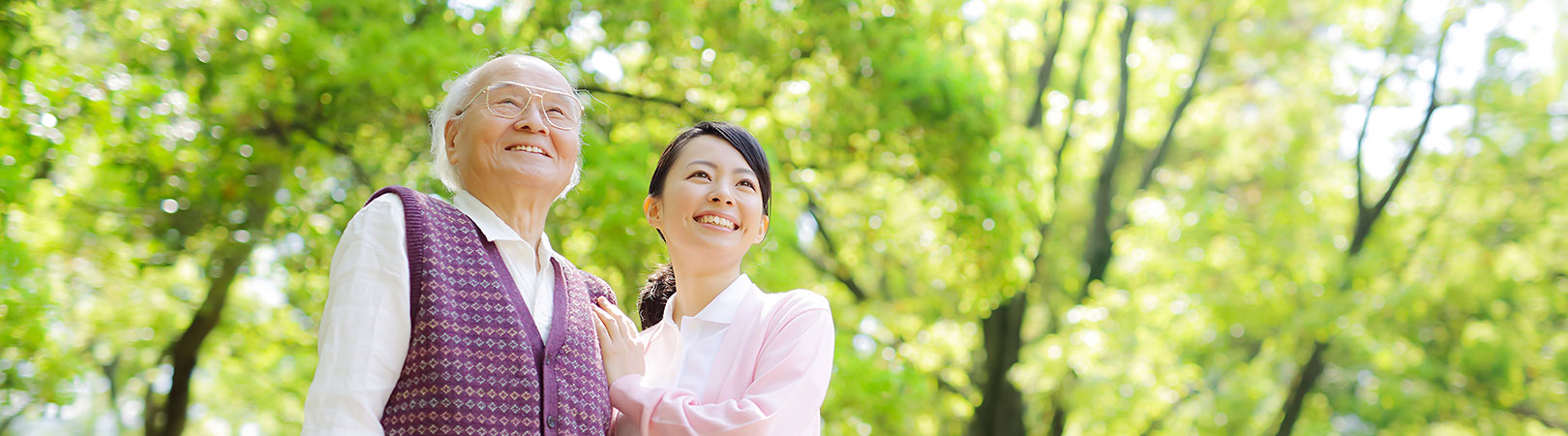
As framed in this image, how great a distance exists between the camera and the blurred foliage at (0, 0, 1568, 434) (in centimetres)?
549

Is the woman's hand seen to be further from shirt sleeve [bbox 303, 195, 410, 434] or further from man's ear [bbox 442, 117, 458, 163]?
shirt sleeve [bbox 303, 195, 410, 434]

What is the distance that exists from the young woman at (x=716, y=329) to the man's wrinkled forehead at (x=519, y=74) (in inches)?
15.9

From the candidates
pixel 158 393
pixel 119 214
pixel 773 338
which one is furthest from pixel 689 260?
pixel 158 393

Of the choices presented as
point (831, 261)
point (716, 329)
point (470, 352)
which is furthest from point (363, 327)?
point (831, 261)

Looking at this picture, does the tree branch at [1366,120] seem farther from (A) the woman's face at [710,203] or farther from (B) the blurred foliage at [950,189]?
(A) the woman's face at [710,203]

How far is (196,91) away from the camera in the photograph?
561cm

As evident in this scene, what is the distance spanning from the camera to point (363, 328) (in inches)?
65.7

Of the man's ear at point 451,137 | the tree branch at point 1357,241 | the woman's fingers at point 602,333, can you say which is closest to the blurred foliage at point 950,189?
the tree branch at point 1357,241

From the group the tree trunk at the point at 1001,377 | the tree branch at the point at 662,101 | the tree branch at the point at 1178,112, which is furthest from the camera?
the tree branch at the point at 1178,112

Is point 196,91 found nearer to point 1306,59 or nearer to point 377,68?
point 377,68

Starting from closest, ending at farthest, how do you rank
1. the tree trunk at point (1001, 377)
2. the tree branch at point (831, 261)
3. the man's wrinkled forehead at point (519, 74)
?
1. the man's wrinkled forehead at point (519, 74)
2. the tree branch at point (831, 261)
3. the tree trunk at point (1001, 377)

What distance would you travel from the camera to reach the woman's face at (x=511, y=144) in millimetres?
1992

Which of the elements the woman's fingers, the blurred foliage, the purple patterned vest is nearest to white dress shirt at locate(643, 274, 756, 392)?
the woman's fingers

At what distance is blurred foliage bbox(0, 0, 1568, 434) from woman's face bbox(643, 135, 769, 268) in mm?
2369
